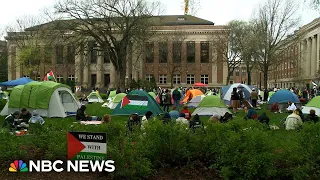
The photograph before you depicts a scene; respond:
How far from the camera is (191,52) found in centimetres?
6594

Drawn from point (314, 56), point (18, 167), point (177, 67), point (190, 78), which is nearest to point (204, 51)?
point (190, 78)

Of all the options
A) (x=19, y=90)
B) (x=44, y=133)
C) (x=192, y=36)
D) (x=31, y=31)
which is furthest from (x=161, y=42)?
(x=44, y=133)

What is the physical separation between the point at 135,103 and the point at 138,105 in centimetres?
21

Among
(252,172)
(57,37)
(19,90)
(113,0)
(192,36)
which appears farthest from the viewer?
(192,36)

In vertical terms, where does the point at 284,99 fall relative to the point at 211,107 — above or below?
above

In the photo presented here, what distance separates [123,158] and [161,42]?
2084 inches

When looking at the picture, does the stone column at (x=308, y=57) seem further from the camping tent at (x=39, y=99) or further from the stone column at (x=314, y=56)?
the camping tent at (x=39, y=99)

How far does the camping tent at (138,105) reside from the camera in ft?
62.5

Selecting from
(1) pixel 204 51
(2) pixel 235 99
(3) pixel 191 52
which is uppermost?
(1) pixel 204 51

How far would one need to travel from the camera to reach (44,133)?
7.77m

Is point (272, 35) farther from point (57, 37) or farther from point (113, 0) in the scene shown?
point (57, 37)

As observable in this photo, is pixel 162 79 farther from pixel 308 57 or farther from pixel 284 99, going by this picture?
pixel 284 99

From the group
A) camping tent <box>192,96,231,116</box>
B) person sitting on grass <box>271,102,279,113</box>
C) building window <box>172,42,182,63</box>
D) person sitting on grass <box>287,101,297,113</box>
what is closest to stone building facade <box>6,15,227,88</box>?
building window <box>172,42,182,63</box>

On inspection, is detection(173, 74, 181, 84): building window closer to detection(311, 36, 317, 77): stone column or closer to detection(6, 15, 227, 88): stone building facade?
detection(6, 15, 227, 88): stone building facade
